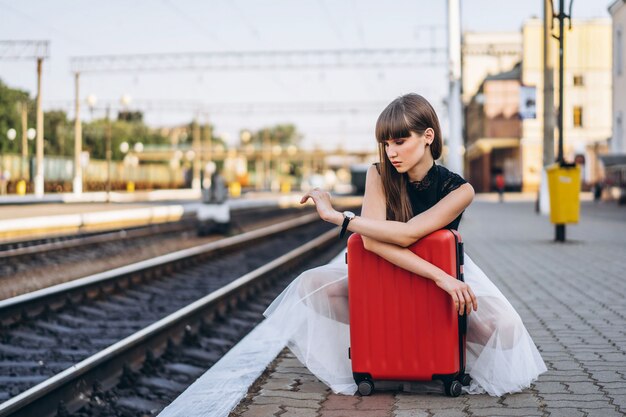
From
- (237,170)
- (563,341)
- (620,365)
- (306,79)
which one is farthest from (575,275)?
(237,170)

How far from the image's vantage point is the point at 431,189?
4.50 meters

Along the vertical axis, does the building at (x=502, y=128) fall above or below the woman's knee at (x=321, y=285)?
above

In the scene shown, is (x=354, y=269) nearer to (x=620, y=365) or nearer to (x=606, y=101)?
(x=620, y=365)

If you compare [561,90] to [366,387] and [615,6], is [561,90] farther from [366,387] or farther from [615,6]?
[615,6]

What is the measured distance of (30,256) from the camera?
15.5 meters

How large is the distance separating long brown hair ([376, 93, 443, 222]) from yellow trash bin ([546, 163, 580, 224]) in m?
11.5

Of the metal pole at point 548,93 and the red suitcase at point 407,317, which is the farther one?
the metal pole at point 548,93

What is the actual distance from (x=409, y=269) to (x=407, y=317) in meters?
0.25

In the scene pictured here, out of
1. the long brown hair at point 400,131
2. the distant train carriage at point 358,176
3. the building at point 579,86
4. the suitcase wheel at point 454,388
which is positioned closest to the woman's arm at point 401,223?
the long brown hair at point 400,131

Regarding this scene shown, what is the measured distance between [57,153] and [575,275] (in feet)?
206

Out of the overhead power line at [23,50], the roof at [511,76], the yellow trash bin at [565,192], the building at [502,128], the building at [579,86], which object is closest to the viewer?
the yellow trash bin at [565,192]

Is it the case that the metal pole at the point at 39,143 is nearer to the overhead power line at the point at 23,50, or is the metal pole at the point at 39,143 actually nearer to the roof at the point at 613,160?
the overhead power line at the point at 23,50

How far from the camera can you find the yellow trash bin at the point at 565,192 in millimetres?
15414

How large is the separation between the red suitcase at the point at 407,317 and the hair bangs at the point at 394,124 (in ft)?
1.59
